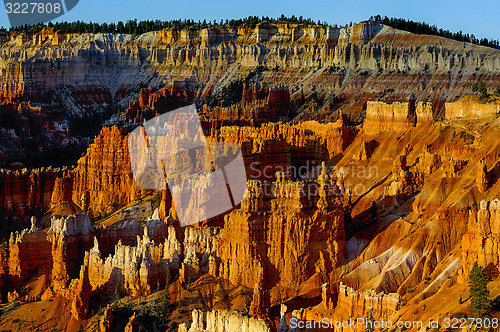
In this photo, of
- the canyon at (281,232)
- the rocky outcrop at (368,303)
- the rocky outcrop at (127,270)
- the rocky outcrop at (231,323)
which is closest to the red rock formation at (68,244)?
the canyon at (281,232)

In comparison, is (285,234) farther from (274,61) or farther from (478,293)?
(274,61)

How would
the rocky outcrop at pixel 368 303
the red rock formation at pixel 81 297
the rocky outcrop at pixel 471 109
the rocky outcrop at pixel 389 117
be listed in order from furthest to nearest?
the rocky outcrop at pixel 389 117, the rocky outcrop at pixel 471 109, the red rock formation at pixel 81 297, the rocky outcrop at pixel 368 303

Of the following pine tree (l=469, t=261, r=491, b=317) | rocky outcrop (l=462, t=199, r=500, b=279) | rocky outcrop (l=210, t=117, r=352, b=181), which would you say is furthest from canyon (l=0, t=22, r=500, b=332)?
pine tree (l=469, t=261, r=491, b=317)

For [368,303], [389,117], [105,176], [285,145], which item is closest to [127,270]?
[368,303]

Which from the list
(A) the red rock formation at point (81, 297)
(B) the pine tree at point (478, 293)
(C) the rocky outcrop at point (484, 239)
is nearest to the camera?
(B) the pine tree at point (478, 293)

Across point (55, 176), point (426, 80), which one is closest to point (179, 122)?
point (55, 176)

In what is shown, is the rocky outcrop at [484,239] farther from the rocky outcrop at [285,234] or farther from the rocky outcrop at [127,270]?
the rocky outcrop at [127,270]

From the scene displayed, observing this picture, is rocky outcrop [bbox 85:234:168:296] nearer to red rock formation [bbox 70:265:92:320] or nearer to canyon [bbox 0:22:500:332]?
canyon [bbox 0:22:500:332]

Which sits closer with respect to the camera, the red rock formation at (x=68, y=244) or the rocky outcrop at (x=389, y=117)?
the red rock formation at (x=68, y=244)
